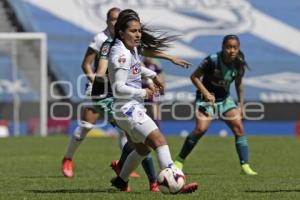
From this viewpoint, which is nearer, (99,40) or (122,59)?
(122,59)

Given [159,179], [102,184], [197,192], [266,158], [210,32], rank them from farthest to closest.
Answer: [210,32] < [266,158] < [102,184] < [197,192] < [159,179]

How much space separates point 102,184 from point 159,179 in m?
2.22

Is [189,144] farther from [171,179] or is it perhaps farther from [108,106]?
[171,179]

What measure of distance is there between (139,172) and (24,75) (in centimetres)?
1743

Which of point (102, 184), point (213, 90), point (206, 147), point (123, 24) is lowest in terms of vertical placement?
point (206, 147)

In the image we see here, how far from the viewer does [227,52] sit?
1177 cm

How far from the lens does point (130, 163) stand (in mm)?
8555

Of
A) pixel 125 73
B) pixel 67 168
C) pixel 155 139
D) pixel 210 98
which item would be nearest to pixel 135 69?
pixel 125 73

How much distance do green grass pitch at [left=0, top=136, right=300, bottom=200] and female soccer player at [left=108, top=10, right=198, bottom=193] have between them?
485 mm

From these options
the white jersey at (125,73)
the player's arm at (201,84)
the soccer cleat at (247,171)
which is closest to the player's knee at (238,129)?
the soccer cleat at (247,171)

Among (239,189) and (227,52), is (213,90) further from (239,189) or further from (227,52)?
(239,189)

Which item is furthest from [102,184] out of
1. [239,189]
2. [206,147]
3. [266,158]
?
[206,147]

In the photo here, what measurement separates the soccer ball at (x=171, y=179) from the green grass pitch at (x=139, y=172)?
10 cm

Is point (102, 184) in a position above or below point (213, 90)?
below
